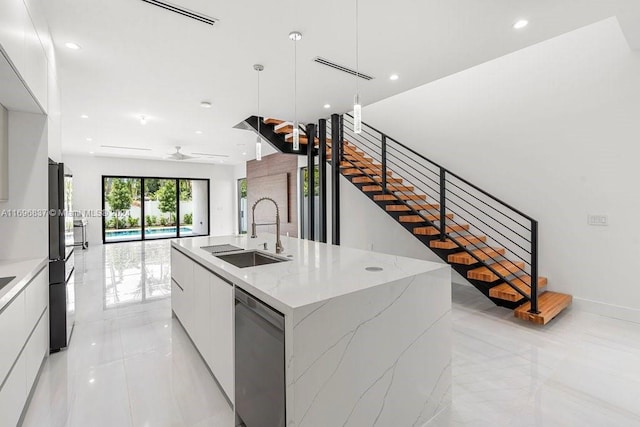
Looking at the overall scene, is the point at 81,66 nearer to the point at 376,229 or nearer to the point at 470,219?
the point at 376,229

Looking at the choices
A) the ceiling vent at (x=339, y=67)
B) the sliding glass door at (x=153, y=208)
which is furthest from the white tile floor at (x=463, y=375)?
the sliding glass door at (x=153, y=208)

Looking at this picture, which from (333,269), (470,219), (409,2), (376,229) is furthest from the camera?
(376,229)

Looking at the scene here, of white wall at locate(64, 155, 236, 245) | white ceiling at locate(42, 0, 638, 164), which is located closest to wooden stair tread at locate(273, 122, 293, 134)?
white ceiling at locate(42, 0, 638, 164)

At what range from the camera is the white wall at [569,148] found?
10.9 feet

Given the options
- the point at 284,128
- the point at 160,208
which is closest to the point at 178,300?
the point at 284,128

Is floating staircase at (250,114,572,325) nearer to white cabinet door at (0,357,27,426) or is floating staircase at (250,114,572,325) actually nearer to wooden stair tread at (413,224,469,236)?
wooden stair tread at (413,224,469,236)

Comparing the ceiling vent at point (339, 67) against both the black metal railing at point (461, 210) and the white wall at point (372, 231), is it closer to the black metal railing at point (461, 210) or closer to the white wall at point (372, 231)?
the black metal railing at point (461, 210)

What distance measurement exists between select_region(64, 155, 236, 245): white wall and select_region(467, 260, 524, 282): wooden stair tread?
995cm

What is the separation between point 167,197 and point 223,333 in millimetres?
10288

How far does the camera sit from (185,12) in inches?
100

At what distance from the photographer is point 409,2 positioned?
246cm

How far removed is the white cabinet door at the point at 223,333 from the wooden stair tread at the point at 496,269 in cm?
297

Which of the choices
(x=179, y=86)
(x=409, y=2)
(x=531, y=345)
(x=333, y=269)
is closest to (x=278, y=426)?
(x=333, y=269)

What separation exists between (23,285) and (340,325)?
187 cm
